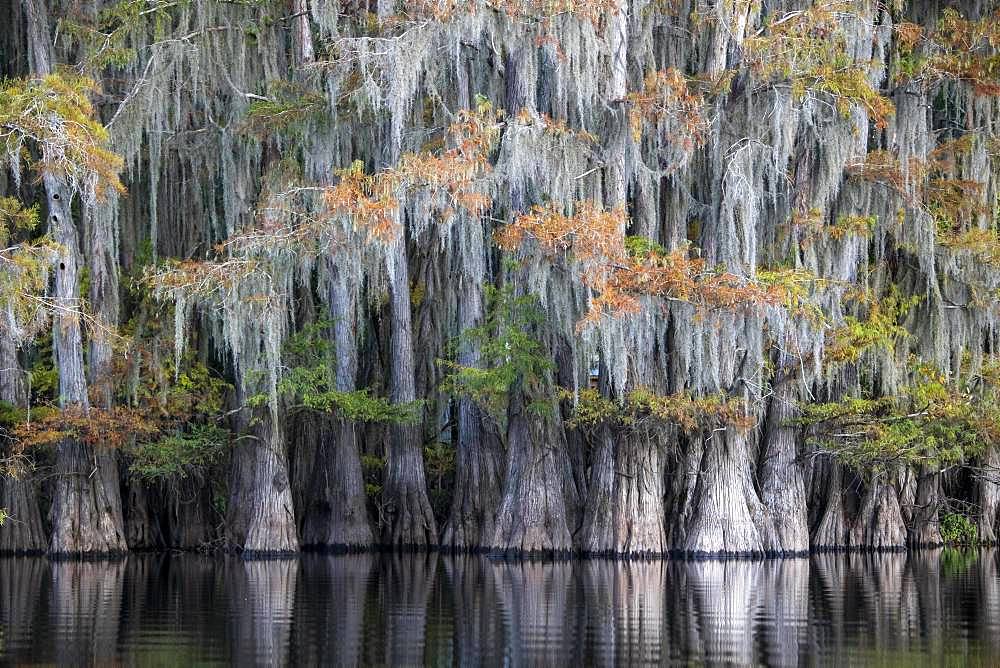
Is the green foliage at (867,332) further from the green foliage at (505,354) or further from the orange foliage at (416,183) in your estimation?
the orange foliage at (416,183)

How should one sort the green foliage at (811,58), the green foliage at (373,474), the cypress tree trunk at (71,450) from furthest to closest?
1. the green foliage at (373,474)
2. the cypress tree trunk at (71,450)
3. the green foliage at (811,58)

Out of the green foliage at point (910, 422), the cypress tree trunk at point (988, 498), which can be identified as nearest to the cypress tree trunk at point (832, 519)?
the green foliage at point (910, 422)

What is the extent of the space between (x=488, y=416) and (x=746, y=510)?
13.3 ft

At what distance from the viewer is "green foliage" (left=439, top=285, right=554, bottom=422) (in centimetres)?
2086

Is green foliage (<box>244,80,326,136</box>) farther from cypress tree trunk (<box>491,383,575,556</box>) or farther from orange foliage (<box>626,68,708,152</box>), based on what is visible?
cypress tree trunk (<box>491,383,575,556</box>)

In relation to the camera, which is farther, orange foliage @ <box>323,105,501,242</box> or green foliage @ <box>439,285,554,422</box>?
green foliage @ <box>439,285,554,422</box>

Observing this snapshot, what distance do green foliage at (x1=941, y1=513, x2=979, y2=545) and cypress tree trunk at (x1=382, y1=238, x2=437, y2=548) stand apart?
7.95m

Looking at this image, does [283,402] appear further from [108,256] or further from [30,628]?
[30,628]

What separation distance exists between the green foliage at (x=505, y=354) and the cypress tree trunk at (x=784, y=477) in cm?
349

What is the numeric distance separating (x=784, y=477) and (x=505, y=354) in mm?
4599

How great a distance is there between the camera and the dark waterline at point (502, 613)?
35.5ft

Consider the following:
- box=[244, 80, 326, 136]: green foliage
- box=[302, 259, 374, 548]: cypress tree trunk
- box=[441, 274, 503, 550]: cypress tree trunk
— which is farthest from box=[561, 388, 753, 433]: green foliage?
box=[244, 80, 326, 136]: green foliage

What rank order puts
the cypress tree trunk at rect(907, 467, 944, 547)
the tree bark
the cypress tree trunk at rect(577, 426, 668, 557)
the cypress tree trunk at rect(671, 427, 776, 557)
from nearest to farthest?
1. the tree bark
2. the cypress tree trunk at rect(577, 426, 668, 557)
3. the cypress tree trunk at rect(671, 427, 776, 557)
4. the cypress tree trunk at rect(907, 467, 944, 547)

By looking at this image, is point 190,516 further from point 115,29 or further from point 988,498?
point 988,498
